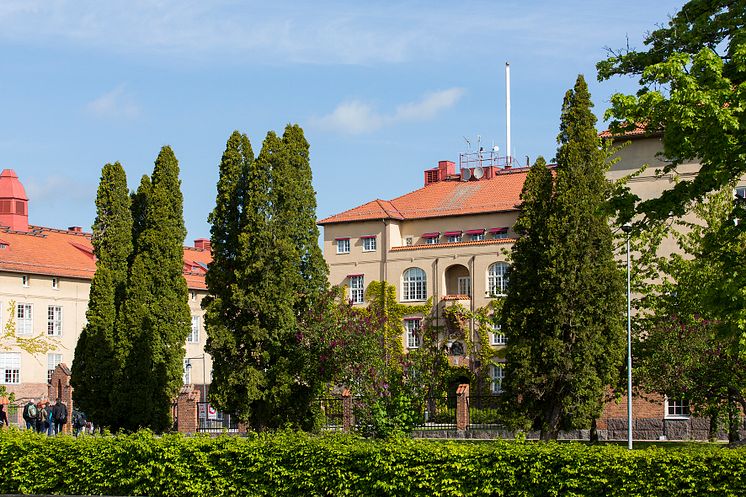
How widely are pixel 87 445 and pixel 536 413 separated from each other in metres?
13.5

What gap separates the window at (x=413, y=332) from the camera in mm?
67812

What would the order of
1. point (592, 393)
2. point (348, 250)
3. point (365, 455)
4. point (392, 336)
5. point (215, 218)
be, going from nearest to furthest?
point (365, 455) < point (592, 393) < point (215, 218) < point (392, 336) < point (348, 250)

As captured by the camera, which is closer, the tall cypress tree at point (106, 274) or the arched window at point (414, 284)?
the tall cypress tree at point (106, 274)

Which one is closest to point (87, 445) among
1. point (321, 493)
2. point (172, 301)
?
point (321, 493)

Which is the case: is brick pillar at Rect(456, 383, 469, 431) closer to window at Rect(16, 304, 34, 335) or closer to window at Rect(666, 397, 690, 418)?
window at Rect(666, 397, 690, 418)

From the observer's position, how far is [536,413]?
31219mm

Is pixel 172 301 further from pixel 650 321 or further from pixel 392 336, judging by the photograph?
pixel 392 336

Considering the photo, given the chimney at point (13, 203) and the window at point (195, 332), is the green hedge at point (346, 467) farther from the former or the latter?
the chimney at point (13, 203)

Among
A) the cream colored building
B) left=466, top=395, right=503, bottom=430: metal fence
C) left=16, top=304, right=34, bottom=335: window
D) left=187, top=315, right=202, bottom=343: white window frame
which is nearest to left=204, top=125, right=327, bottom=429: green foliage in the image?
left=466, top=395, right=503, bottom=430: metal fence

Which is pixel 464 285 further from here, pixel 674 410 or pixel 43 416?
pixel 43 416

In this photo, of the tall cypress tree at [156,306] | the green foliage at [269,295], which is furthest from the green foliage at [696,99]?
the tall cypress tree at [156,306]

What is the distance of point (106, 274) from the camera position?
41.5 metres

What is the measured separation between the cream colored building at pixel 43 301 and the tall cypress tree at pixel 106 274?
74.9 feet

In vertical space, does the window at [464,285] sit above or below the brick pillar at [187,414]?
above
